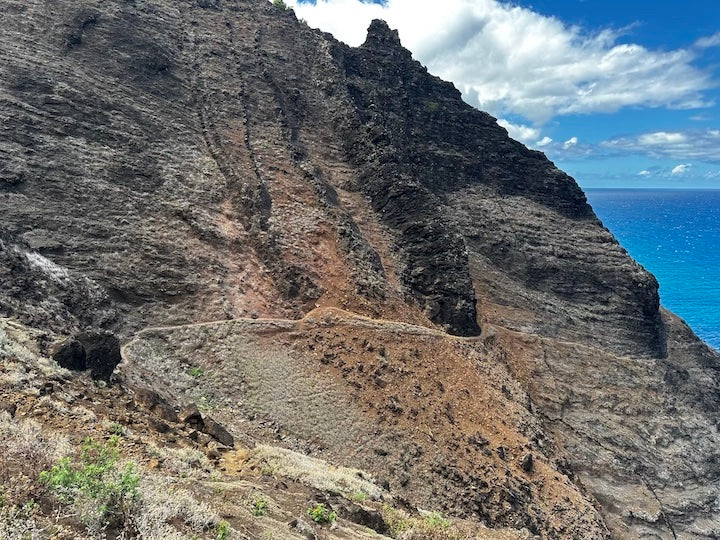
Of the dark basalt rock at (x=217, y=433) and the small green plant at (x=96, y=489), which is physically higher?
the small green plant at (x=96, y=489)

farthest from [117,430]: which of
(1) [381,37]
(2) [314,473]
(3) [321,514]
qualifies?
(1) [381,37]

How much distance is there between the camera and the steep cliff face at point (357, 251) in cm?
2314

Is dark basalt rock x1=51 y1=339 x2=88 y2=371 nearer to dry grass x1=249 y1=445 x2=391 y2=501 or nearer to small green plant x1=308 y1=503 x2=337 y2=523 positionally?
dry grass x1=249 y1=445 x2=391 y2=501

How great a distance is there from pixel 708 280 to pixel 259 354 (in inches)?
4288

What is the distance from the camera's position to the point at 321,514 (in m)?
10.9

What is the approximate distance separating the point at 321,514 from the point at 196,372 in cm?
1313

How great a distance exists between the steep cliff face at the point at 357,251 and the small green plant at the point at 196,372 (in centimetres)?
111

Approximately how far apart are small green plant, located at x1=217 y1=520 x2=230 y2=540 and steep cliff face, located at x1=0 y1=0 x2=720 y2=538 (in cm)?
1295

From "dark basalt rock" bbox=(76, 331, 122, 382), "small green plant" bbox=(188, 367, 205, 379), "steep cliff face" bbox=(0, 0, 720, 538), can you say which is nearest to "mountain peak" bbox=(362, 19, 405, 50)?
"steep cliff face" bbox=(0, 0, 720, 538)

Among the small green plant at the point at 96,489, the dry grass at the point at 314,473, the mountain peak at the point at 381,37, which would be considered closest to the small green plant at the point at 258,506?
the small green plant at the point at 96,489

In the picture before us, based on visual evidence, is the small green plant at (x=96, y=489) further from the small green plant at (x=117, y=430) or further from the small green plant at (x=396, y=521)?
the small green plant at (x=396, y=521)

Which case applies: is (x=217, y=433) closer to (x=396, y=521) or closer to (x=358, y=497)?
(x=358, y=497)

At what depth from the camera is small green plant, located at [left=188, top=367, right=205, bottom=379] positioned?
73.5ft

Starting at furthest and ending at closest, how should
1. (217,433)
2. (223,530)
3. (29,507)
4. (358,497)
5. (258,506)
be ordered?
1. (217,433)
2. (358,497)
3. (258,506)
4. (223,530)
5. (29,507)
